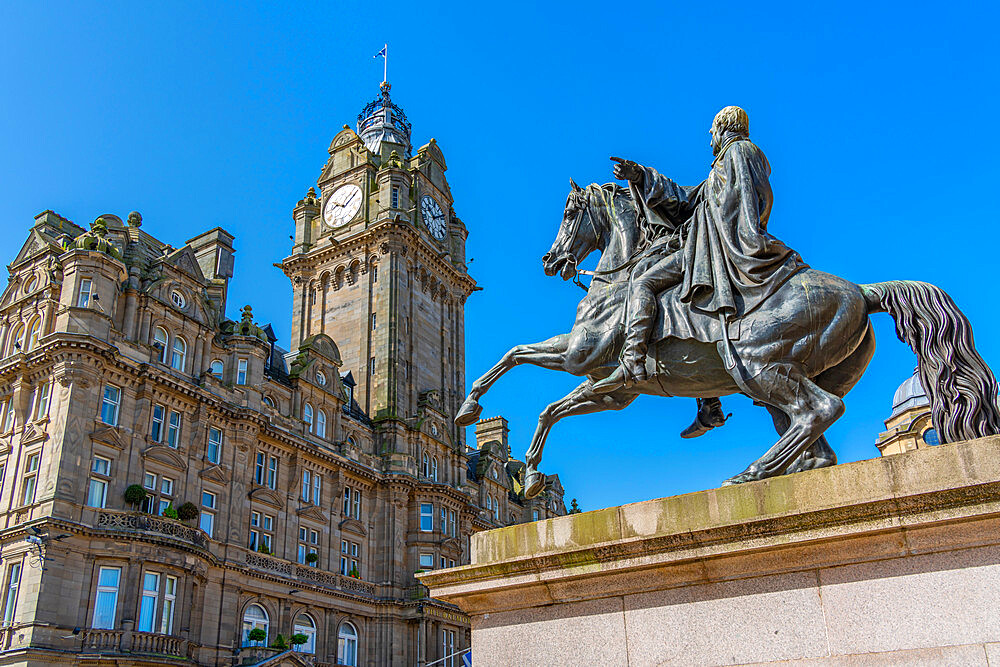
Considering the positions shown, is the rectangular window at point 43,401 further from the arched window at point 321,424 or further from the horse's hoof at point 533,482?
the horse's hoof at point 533,482

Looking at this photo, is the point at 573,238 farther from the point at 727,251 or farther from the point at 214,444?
the point at 214,444

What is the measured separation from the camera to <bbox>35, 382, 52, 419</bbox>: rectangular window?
1335 inches

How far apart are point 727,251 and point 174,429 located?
35030 mm

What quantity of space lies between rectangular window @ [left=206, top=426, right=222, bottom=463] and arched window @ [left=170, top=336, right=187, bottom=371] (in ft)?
10.9

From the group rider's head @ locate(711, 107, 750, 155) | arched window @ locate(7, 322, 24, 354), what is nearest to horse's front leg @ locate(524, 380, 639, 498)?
rider's head @ locate(711, 107, 750, 155)

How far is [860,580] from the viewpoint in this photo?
19.3 feet

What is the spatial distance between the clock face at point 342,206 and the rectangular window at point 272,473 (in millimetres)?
26790

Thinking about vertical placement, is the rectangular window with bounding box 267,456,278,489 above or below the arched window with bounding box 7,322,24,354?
below

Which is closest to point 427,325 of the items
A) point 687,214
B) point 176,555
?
point 176,555

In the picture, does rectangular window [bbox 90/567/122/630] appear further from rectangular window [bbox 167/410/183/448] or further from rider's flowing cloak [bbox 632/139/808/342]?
rider's flowing cloak [bbox 632/139/808/342]

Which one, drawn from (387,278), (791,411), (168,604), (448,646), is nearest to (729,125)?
(791,411)

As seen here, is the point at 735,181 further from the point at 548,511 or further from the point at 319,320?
the point at 548,511

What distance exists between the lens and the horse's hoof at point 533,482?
8742 mm

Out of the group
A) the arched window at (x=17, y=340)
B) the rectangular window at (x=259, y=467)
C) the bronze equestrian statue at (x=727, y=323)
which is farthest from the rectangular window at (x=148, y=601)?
the bronze equestrian statue at (x=727, y=323)
